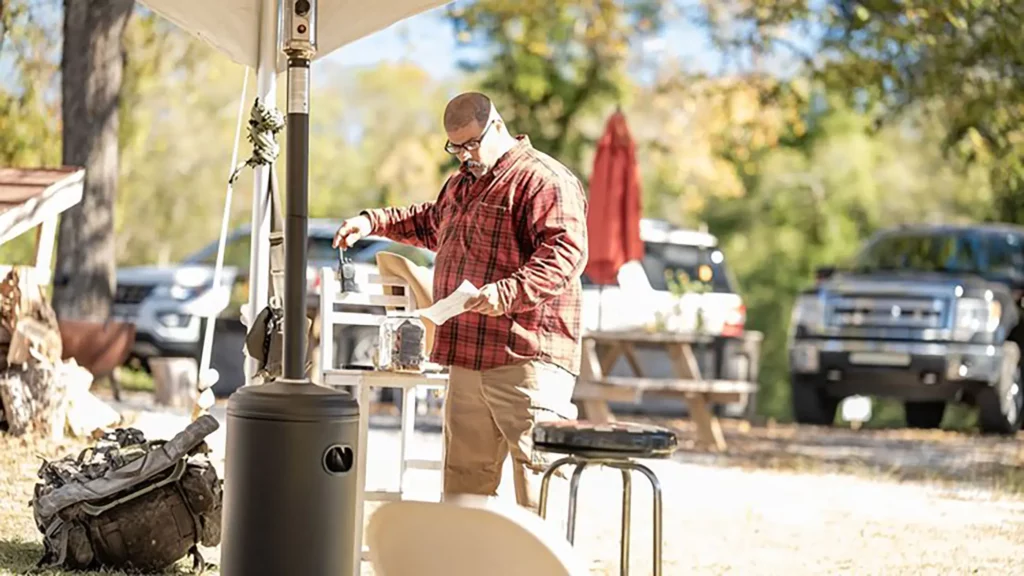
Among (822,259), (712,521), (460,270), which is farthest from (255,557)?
(822,259)

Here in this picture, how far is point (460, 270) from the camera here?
559 centimetres

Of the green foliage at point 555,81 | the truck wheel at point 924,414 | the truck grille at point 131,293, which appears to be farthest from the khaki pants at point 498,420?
the green foliage at point 555,81

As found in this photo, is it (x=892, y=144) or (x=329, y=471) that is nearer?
(x=329, y=471)

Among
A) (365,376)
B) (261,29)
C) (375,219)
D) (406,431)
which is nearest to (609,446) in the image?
(365,376)

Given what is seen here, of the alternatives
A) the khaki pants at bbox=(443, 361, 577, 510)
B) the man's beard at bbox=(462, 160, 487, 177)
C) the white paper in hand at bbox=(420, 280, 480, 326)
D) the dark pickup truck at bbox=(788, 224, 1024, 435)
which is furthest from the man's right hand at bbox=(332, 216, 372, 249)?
the dark pickup truck at bbox=(788, 224, 1024, 435)

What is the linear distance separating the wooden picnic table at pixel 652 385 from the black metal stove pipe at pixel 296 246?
6934 millimetres

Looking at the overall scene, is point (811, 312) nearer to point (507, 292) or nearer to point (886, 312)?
point (886, 312)

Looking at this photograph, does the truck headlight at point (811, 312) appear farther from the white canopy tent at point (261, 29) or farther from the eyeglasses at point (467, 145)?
the eyeglasses at point (467, 145)

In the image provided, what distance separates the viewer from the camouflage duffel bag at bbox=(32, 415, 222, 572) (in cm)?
599

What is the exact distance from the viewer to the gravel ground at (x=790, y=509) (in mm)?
7359

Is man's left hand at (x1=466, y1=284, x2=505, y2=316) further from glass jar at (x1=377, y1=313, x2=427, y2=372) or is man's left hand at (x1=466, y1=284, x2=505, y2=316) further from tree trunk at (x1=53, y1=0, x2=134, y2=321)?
tree trunk at (x1=53, y1=0, x2=134, y2=321)

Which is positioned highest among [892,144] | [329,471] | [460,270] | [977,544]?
[892,144]

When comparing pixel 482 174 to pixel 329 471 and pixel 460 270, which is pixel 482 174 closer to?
pixel 460 270

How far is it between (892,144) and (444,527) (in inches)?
1131
